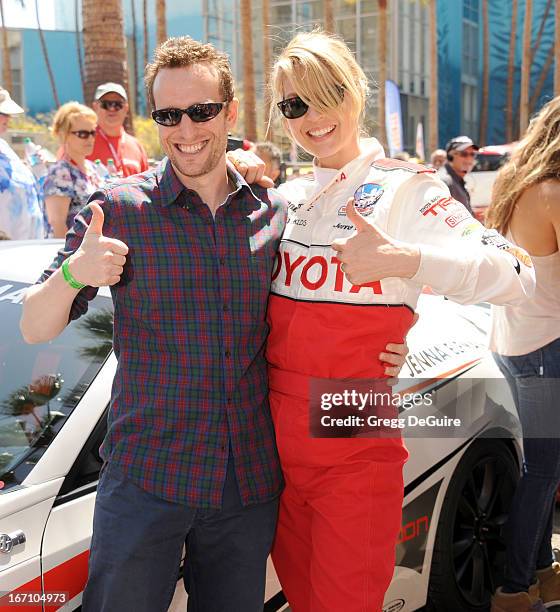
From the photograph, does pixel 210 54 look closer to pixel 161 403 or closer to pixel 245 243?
pixel 245 243

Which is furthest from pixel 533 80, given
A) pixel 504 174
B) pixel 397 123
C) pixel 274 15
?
pixel 504 174

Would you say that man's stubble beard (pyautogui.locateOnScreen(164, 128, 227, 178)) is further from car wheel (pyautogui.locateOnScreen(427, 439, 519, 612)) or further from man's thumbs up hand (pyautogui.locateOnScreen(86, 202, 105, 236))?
car wheel (pyautogui.locateOnScreen(427, 439, 519, 612))

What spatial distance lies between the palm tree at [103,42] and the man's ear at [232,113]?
29.9 feet

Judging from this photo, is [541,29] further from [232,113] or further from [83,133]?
[232,113]

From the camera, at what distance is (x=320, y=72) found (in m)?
2.08

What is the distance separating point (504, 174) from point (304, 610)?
1.71 m

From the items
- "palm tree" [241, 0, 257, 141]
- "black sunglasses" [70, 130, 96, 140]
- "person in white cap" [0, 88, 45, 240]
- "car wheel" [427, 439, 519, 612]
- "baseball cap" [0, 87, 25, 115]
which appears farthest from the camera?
"palm tree" [241, 0, 257, 141]

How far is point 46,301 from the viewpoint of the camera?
1892 mm

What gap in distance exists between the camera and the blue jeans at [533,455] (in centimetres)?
294

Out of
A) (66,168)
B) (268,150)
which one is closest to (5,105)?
(66,168)

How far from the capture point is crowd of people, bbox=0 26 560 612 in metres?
1.93

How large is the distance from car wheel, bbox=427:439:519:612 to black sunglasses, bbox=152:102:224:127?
1.64m

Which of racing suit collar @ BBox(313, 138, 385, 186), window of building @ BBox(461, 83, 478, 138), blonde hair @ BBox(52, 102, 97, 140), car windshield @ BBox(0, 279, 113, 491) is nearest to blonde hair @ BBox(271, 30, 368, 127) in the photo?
racing suit collar @ BBox(313, 138, 385, 186)

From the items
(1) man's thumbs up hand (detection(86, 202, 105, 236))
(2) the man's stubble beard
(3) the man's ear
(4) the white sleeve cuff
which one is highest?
(3) the man's ear
